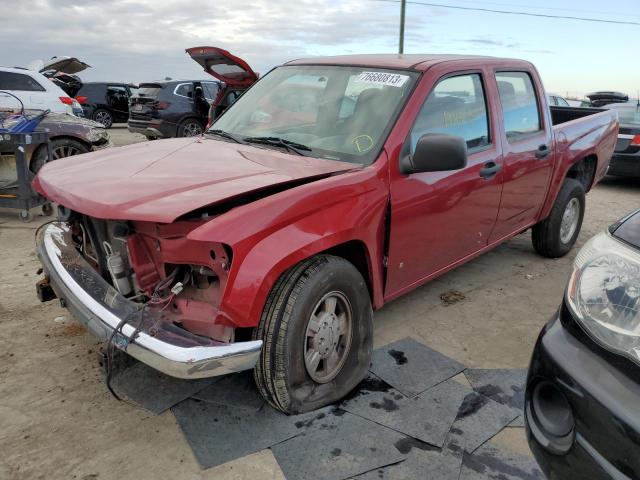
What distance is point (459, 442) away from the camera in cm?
253

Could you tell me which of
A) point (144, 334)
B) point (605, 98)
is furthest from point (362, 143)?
point (605, 98)

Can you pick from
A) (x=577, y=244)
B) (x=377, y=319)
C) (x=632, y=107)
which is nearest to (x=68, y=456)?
(x=377, y=319)

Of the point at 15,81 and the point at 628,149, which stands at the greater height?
the point at 15,81

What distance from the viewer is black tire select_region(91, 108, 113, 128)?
1886 cm

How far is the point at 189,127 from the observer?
12906mm

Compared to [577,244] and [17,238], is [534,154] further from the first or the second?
[17,238]

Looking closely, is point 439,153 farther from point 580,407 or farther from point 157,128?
point 157,128

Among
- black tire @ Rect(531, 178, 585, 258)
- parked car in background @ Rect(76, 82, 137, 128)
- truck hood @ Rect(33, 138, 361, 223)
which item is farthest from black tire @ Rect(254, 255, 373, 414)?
parked car in background @ Rect(76, 82, 137, 128)

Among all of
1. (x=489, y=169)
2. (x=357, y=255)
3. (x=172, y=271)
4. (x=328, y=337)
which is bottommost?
(x=328, y=337)

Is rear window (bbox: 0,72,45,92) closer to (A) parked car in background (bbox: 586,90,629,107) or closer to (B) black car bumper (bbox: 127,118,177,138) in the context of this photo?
(B) black car bumper (bbox: 127,118,177,138)

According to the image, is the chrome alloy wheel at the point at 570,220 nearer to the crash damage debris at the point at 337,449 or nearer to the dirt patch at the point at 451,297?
the dirt patch at the point at 451,297

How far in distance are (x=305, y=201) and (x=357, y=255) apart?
614 mm

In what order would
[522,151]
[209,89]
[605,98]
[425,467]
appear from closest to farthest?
1. [425,467]
2. [522,151]
3. [209,89]
4. [605,98]

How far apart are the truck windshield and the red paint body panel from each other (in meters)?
0.10
